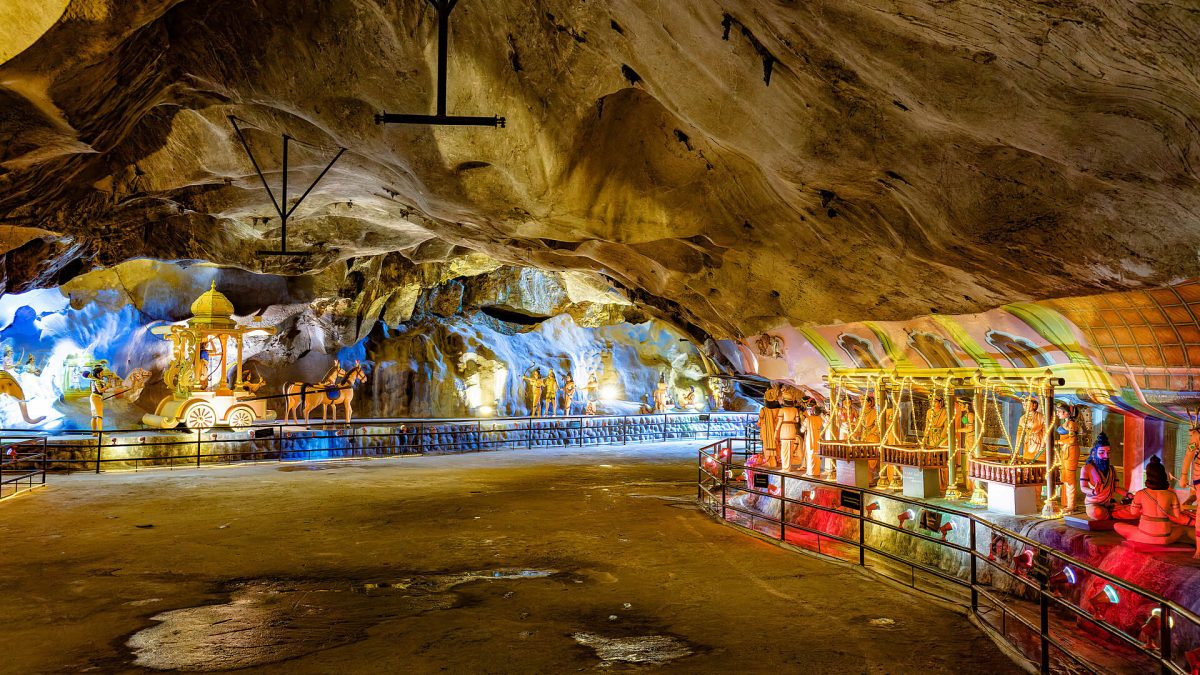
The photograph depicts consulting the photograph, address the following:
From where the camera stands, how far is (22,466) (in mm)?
15336

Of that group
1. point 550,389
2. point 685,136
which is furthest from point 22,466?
point 550,389

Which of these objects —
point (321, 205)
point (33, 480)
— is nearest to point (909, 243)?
point (321, 205)

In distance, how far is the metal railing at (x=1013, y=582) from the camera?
4801mm

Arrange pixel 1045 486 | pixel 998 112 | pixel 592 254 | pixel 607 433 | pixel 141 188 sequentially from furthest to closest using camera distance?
pixel 607 433, pixel 592 254, pixel 141 188, pixel 1045 486, pixel 998 112

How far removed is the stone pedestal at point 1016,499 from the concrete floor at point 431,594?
3.08 meters

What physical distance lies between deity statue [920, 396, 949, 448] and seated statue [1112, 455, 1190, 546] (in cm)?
382

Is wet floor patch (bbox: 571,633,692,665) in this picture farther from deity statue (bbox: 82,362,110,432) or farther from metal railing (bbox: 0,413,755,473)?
deity statue (bbox: 82,362,110,432)

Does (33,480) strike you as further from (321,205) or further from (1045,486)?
(1045,486)

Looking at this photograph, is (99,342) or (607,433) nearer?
(99,342)

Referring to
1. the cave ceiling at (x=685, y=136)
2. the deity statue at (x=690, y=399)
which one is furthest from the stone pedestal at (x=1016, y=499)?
the deity statue at (x=690, y=399)

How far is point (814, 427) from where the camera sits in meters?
14.5

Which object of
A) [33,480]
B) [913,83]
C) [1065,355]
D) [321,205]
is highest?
[321,205]

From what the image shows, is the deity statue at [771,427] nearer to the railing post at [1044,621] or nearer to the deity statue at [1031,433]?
the deity statue at [1031,433]

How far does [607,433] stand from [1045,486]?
17.9 meters
